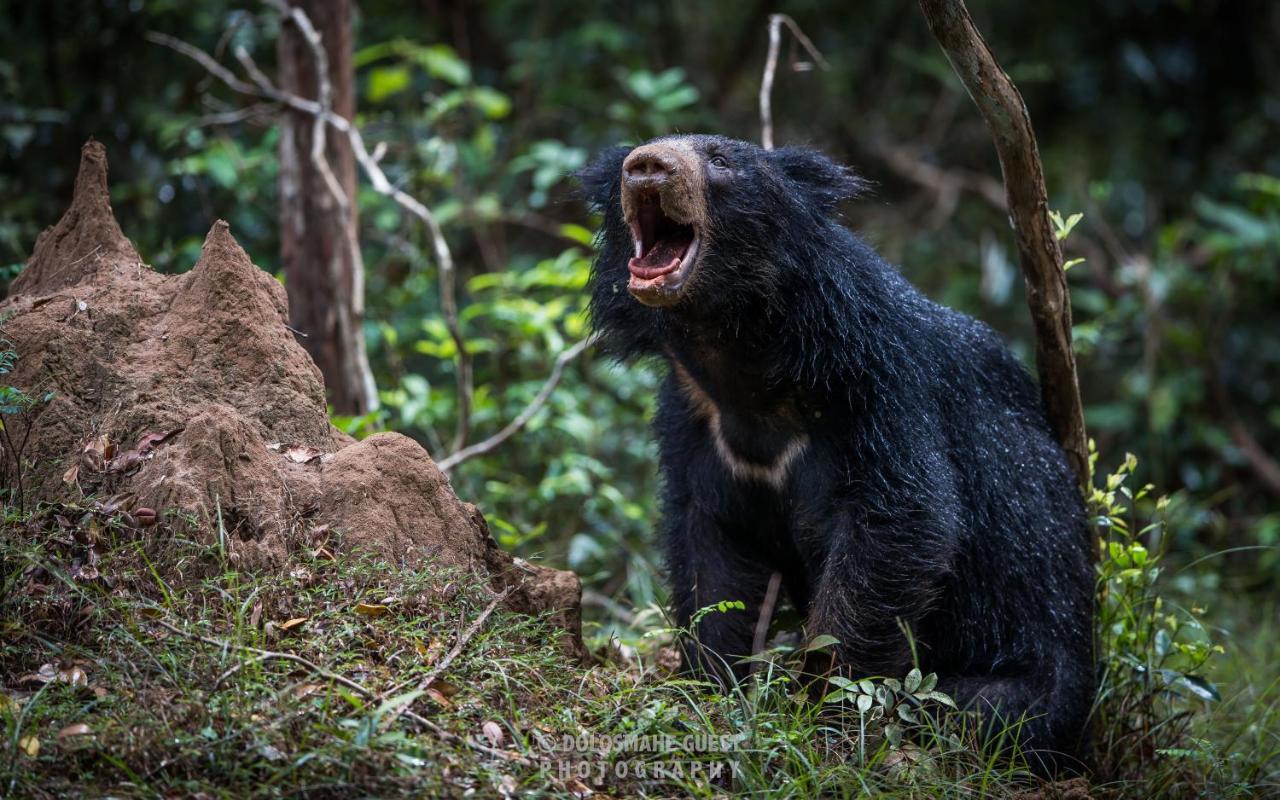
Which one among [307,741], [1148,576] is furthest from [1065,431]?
[307,741]

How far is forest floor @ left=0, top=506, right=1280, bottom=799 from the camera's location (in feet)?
8.98

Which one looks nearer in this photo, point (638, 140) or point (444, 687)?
point (444, 687)

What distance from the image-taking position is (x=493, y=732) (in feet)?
10.2

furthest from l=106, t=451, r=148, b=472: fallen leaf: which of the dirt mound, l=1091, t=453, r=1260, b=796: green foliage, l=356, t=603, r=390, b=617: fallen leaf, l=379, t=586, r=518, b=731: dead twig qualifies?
l=1091, t=453, r=1260, b=796: green foliage

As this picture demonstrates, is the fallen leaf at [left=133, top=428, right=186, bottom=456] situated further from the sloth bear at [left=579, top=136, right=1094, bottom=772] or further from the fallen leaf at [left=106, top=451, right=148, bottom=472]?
the sloth bear at [left=579, top=136, right=1094, bottom=772]

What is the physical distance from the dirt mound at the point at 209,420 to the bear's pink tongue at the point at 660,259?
0.89 meters

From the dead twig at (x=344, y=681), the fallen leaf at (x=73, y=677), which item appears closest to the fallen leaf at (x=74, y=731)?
the fallen leaf at (x=73, y=677)

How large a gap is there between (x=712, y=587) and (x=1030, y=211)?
1.69 metres

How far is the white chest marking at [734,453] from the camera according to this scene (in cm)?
423

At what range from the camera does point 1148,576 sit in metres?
4.52

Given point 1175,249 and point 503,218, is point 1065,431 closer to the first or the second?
point 503,218

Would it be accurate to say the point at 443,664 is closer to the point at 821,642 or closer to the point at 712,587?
the point at 821,642

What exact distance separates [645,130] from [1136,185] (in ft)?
15.5

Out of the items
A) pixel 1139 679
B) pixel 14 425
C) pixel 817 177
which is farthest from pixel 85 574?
pixel 1139 679
